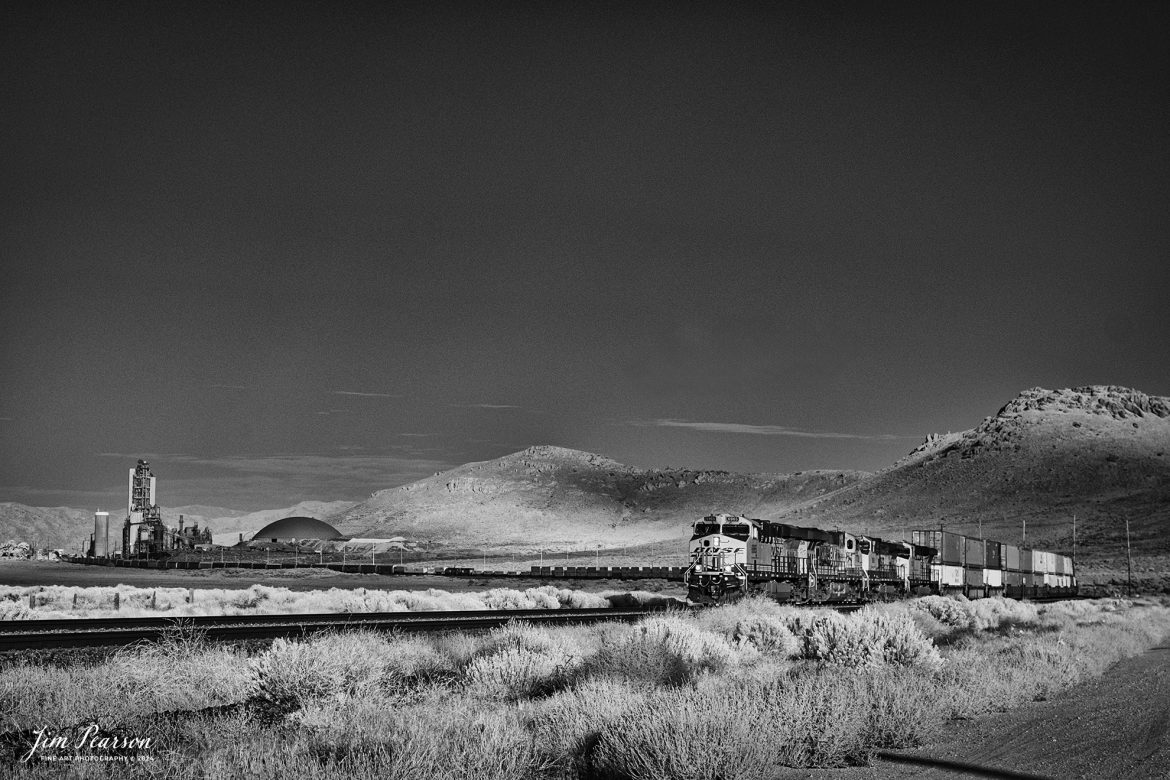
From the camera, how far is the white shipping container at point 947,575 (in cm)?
5681

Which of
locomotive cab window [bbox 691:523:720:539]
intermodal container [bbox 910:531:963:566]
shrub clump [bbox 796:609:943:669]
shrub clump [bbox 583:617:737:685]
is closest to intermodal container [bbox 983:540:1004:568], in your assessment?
intermodal container [bbox 910:531:963:566]

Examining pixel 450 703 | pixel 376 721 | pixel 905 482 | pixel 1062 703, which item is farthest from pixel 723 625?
pixel 905 482

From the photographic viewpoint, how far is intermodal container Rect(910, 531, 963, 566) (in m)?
58.2

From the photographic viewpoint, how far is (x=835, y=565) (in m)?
47.3

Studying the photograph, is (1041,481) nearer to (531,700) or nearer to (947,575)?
(947,575)

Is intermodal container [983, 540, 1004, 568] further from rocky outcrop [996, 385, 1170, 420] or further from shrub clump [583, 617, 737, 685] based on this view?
rocky outcrop [996, 385, 1170, 420]

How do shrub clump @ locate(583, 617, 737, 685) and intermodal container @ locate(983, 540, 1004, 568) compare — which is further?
intermodal container @ locate(983, 540, 1004, 568)

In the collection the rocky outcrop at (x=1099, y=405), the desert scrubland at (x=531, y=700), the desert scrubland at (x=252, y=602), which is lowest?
the desert scrubland at (x=252, y=602)

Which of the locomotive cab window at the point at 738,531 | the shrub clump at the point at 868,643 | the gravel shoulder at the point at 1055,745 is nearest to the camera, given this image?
the gravel shoulder at the point at 1055,745

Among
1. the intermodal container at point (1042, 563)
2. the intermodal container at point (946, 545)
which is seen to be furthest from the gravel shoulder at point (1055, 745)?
the intermodal container at point (1042, 563)

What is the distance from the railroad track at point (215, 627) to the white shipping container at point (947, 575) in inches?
1189

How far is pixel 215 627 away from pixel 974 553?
50.0 m

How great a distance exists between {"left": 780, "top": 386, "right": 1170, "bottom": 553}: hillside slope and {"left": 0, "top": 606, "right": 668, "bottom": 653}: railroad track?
98.7 m

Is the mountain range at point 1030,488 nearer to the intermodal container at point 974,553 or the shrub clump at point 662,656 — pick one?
the intermodal container at point 974,553
